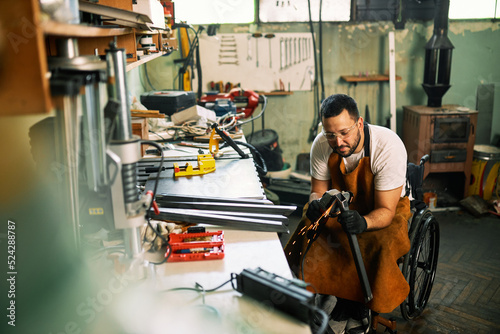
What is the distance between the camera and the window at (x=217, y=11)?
4.63 metres

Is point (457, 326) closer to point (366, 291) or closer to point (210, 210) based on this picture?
point (366, 291)

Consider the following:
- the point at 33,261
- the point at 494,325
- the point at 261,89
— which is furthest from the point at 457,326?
the point at 261,89

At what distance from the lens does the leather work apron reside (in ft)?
6.62

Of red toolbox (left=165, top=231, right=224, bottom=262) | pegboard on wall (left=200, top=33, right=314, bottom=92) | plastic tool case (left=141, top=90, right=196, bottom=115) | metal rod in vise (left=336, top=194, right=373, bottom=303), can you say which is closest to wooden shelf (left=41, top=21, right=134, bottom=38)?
red toolbox (left=165, top=231, right=224, bottom=262)

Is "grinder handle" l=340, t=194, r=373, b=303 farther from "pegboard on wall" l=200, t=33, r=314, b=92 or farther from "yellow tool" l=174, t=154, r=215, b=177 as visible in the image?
"pegboard on wall" l=200, t=33, r=314, b=92

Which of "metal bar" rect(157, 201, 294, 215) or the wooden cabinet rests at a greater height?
the wooden cabinet

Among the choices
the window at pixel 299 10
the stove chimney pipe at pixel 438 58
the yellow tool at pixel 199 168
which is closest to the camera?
the yellow tool at pixel 199 168

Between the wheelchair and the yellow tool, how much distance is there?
1091mm

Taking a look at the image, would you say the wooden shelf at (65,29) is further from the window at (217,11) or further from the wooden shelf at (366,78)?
the wooden shelf at (366,78)

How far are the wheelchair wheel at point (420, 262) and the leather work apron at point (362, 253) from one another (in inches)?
3.1

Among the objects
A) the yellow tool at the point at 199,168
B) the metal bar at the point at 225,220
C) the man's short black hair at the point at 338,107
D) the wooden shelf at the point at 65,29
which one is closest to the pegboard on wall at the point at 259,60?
the yellow tool at the point at 199,168

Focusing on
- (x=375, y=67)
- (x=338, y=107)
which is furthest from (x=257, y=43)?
(x=338, y=107)

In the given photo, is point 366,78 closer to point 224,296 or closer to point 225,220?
point 225,220

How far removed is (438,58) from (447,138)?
91 centimetres
